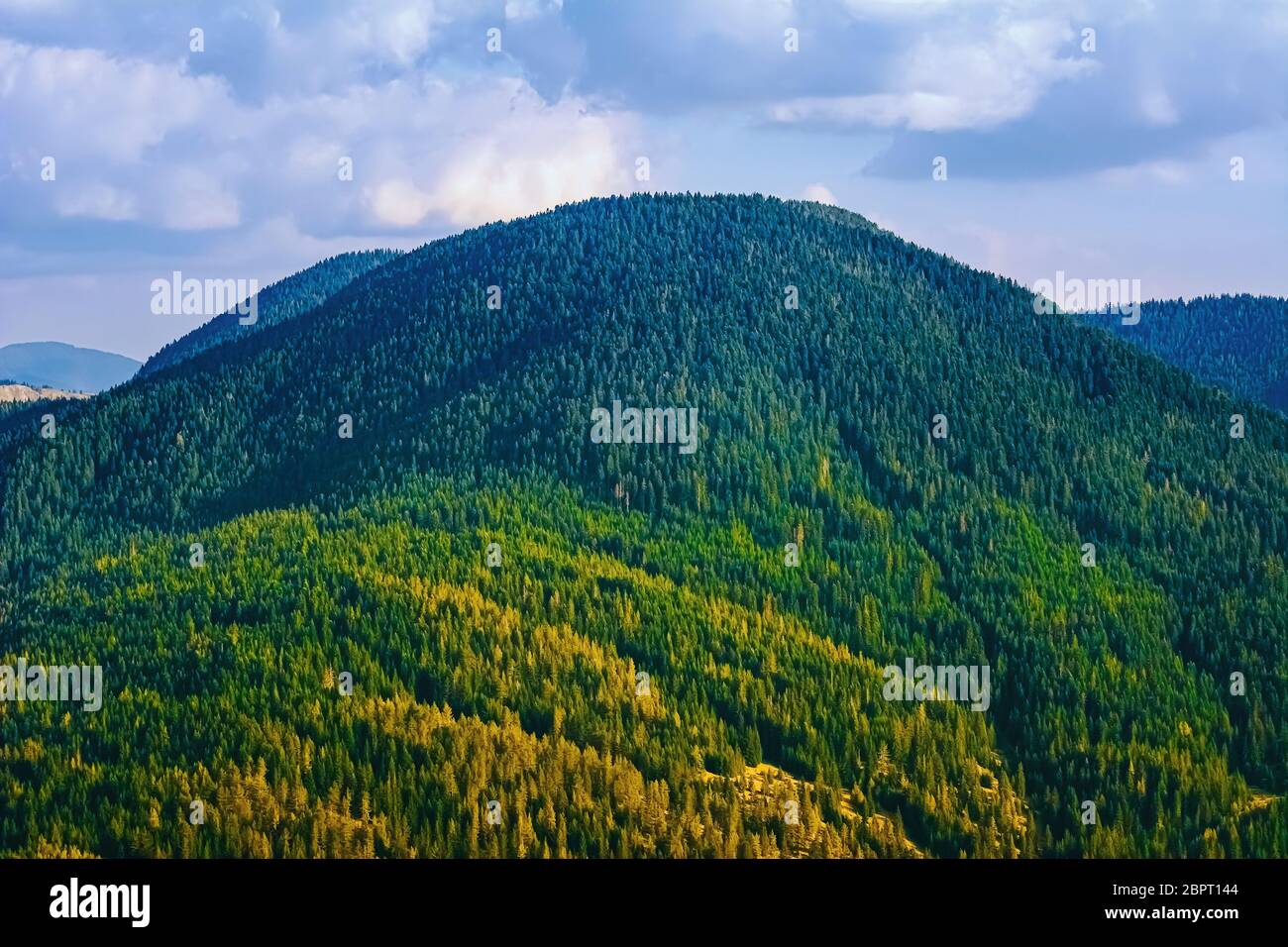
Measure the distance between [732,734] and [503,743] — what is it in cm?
3399

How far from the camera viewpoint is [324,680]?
624ft

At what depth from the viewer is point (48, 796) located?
159500mm

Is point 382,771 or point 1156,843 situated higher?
point 382,771

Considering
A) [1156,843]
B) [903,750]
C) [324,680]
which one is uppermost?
[324,680]

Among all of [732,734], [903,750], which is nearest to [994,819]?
[903,750]
